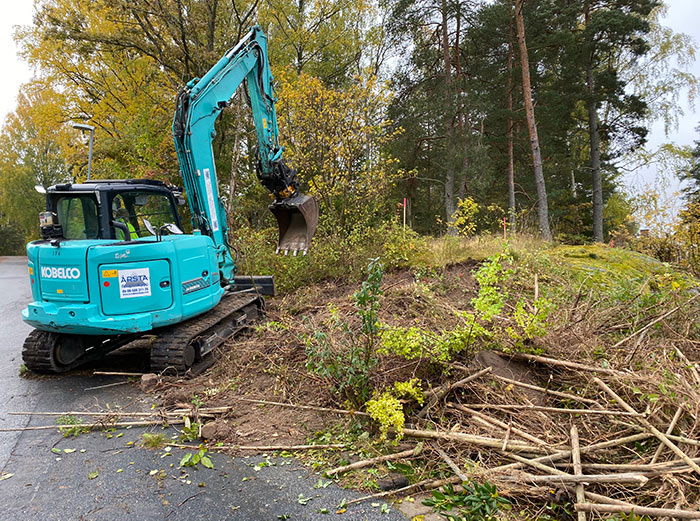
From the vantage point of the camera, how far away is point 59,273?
4.57 m

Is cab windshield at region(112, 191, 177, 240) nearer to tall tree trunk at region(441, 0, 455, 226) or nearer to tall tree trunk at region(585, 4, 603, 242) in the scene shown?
tall tree trunk at region(441, 0, 455, 226)

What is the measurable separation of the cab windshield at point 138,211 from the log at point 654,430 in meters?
5.23

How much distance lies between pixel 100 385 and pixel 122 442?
1.63 metres

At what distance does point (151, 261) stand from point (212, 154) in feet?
6.55

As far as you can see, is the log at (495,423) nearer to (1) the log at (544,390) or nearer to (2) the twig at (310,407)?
(1) the log at (544,390)

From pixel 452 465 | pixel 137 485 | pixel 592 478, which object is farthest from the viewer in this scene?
pixel 137 485

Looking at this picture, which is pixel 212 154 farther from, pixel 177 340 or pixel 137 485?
pixel 137 485

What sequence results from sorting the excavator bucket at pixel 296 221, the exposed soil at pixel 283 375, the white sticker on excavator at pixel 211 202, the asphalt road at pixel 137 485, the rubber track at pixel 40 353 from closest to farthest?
the asphalt road at pixel 137 485 < the exposed soil at pixel 283 375 < the rubber track at pixel 40 353 < the white sticker on excavator at pixel 211 202 < the excavator bucket at pixel 296 221

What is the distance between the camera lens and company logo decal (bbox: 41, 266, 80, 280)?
14.8ft

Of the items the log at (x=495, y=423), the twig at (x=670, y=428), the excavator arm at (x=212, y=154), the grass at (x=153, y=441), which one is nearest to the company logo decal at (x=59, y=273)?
the excavator arm at (x=212, y=154)

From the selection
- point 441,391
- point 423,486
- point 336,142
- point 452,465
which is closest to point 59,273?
point 441,391

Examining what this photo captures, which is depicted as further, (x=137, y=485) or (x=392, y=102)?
(x=392, y=102)

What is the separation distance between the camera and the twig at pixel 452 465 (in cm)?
264

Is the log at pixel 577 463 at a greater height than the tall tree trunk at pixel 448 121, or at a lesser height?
lesser
